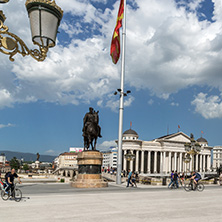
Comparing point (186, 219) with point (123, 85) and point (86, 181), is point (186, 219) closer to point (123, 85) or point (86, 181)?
point (86, 181)

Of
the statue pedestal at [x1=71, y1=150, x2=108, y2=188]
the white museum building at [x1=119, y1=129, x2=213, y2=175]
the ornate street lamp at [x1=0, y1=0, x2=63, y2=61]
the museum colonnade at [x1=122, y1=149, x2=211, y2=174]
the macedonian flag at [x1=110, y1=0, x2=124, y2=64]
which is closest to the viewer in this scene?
the ornate street lamp at [x1=0, y1=0, x2=63, y2=61]

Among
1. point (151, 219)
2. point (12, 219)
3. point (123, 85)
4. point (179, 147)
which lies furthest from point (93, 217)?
point (179, 147)

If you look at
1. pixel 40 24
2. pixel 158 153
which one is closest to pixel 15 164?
pixel 158 153

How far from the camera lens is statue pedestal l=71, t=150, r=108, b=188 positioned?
22969 mm

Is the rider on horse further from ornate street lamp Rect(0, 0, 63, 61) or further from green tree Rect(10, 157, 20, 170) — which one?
green tree Rect(10, 157, 20, 170)

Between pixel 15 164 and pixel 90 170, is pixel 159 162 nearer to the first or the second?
pixel 15 164

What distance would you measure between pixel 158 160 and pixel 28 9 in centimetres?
10584

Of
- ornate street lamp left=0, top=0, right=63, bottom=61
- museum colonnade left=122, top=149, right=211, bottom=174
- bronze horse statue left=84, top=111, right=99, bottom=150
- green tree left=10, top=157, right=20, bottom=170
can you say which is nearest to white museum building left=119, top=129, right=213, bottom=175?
museum colonnade left=122, top=149, right=211, bottom=174

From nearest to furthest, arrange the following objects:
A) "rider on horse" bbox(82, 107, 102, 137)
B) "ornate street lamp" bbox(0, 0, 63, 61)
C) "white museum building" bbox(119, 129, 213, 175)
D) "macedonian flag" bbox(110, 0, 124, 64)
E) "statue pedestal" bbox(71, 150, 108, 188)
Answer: "ornate street lamp" bbox(0, 0, 63, 61), "statue pedestal" bbox(71, 150, 108, 188), "rider on horse" bbox(82, 107, 102, 137), "macedonian flag" bbox(110, 0, 124, 64), "white museum building" bbox(119, 129, 213, 175)

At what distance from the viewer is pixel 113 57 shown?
29.6 m

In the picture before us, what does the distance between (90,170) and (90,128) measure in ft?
11.8

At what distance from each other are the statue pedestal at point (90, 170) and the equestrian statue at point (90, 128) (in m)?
0.93

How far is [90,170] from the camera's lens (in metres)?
23.4

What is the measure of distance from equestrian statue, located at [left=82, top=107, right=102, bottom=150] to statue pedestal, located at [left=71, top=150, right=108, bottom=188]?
929 mm
